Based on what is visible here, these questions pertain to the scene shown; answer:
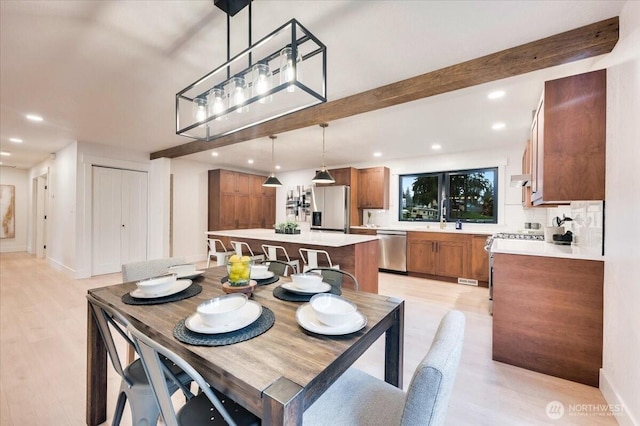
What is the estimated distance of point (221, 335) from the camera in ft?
3.36

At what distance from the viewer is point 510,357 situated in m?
2.21

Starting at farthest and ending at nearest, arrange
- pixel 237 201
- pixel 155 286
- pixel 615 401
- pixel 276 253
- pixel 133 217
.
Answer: pixel 237 201, pixel 133 217, pixel 276 253, pixel 615 401, pixel 155 286

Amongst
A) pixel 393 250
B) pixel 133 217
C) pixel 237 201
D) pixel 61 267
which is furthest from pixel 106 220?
pixel 393 250

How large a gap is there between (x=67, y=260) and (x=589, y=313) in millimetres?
7253

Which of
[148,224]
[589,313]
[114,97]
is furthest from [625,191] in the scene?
[148,224]

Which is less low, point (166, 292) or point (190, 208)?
point (190, 208)

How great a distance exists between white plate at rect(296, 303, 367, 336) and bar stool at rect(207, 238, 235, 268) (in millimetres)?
3260

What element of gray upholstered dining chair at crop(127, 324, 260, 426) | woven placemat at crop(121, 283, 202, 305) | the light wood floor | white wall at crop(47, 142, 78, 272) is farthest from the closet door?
gray upholstered dining chair at crop(127, 324, 260, 426)

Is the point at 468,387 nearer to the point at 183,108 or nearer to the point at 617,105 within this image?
the point at 617,105

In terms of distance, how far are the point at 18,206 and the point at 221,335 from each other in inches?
402

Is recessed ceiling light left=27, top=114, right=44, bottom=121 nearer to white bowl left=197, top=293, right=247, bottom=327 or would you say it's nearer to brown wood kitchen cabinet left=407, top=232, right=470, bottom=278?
white bowl left=197, top=293, right=247, bottom=327

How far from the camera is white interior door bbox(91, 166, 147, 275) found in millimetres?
4988

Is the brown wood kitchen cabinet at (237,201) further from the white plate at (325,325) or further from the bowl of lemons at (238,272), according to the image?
the white plate at (325,325)

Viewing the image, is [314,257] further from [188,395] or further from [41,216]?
[41,216]
